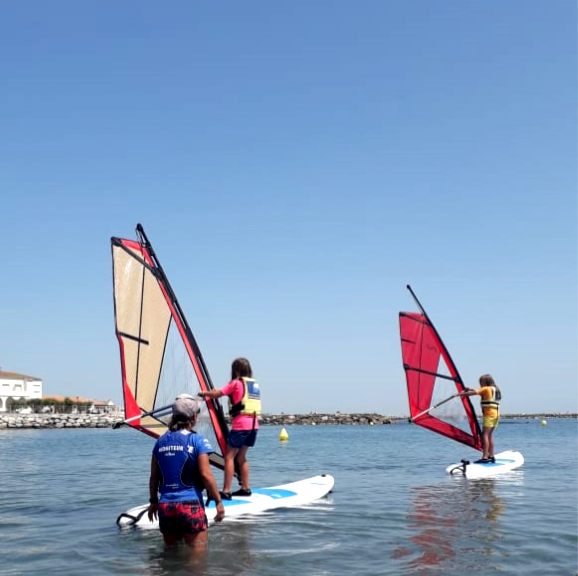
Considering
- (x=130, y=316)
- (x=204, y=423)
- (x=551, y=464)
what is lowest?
(x=551, y=464)

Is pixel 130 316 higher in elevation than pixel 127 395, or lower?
higher

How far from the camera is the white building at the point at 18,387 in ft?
295

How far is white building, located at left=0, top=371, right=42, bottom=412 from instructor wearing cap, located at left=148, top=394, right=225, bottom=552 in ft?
287

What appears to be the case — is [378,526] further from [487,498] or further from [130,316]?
[130,316]

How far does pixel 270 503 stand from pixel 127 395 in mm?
2485

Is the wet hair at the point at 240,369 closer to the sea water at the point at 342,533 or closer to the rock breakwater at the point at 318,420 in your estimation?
the sea water at the point at 342,533

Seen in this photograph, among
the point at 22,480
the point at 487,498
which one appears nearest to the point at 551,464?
the point at 487,498

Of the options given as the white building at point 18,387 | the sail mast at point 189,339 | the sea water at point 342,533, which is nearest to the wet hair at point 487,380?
the sea water at point 342,533

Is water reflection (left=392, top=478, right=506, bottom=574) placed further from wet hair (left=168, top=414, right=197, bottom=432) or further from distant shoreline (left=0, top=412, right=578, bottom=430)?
distant shoreline (left=0, top=412, right=578, bottom=430)

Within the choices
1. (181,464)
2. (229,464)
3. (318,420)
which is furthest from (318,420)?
(181,464)

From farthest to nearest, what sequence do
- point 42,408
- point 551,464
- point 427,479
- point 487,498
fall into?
point 42,408 → point 551,464 → point 427,479 → point 487,498

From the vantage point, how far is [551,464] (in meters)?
18.0

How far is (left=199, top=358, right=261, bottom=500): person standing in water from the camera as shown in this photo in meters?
8.38

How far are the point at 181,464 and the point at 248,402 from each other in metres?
3.02
